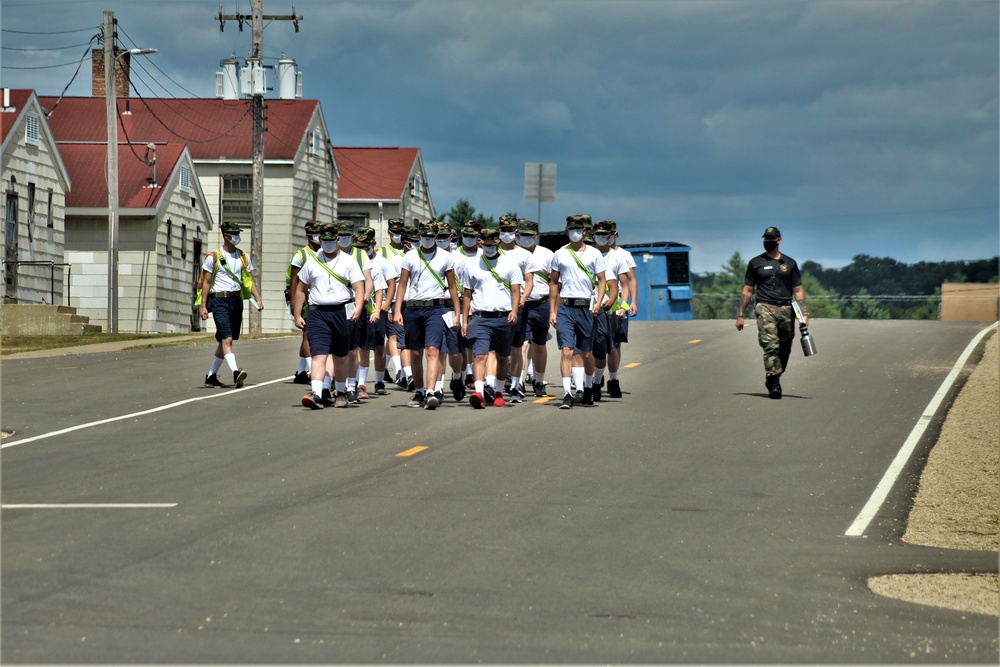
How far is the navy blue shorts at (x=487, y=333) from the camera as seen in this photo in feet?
55.9

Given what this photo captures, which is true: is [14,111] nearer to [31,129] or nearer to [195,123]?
[31,129]

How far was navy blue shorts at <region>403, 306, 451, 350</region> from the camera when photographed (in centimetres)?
1708

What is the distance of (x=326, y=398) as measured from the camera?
669 inches

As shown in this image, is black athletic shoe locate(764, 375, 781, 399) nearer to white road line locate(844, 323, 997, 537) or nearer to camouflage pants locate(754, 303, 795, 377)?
camouflage pants locate(754, 303, 795, 377)

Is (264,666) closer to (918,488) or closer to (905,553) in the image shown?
(905,553)

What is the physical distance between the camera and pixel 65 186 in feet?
142

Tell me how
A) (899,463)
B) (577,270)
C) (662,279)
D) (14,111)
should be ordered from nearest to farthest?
(899,463) → (577,270) → (14,111) → (662,279)

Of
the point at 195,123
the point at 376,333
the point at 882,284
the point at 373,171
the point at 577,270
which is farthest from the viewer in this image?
the point at 882,284

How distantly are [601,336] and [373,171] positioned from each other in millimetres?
47942

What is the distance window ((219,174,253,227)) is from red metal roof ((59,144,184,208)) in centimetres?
417

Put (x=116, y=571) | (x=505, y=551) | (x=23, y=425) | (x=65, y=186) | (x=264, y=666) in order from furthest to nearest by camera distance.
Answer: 1. (x=65, y=186)
2. (x=23, y=425)
3. (x=505, y=551)
4. (x=116, y=571)
5. (x=264, y=666)

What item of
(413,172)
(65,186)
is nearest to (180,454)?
(65,186)

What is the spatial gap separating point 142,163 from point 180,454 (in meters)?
37.1

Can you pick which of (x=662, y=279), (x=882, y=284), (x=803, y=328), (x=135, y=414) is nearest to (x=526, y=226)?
(x=803, y=328)
